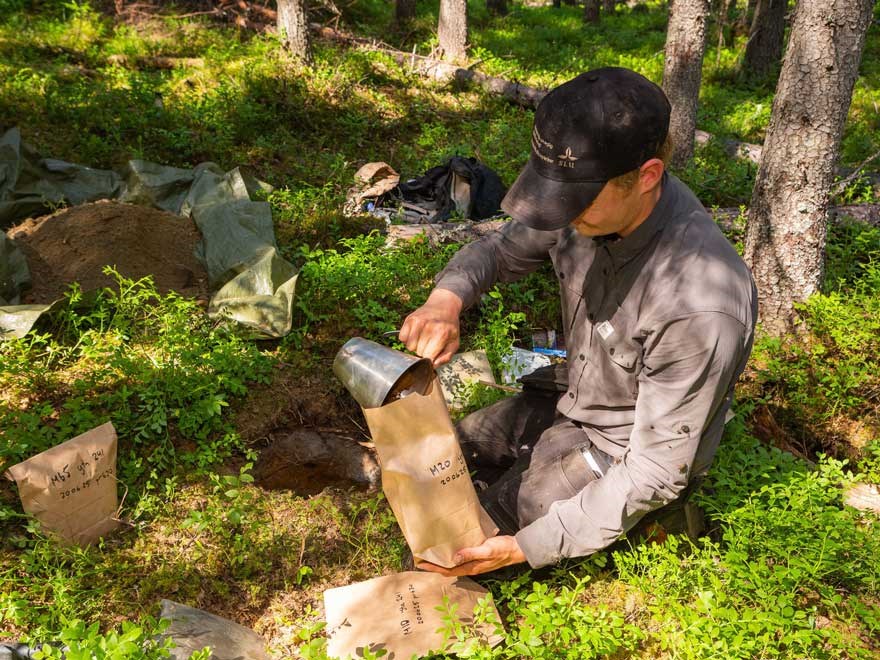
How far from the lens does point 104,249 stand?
3910 mm

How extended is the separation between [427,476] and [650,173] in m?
1.17

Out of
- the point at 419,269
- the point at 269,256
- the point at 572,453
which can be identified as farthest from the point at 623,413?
the point at 269,256

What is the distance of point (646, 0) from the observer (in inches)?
808

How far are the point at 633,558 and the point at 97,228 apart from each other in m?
3.73

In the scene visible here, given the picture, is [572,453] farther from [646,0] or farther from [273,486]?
[646,0]

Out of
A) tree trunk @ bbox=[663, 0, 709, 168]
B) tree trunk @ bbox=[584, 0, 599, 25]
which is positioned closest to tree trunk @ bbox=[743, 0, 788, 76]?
tree trunk @ bbox=[663, 0, 709, 168]

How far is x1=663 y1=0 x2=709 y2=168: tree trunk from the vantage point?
19.3 feet

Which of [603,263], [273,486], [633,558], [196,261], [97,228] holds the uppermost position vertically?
[603,263]

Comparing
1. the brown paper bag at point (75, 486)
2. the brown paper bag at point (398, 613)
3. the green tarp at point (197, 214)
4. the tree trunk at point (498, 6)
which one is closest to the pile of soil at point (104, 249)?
the green tarp at point (197, 214)

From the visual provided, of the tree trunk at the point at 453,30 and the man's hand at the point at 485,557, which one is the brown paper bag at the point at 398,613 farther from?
the tree trunk at the point at 453,30

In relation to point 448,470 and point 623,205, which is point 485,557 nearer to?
point 448,470

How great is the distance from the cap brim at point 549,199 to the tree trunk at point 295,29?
20.8ft

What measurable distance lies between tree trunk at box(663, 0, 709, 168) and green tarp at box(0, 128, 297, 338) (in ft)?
13.3

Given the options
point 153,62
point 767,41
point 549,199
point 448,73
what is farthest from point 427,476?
point 767,41
